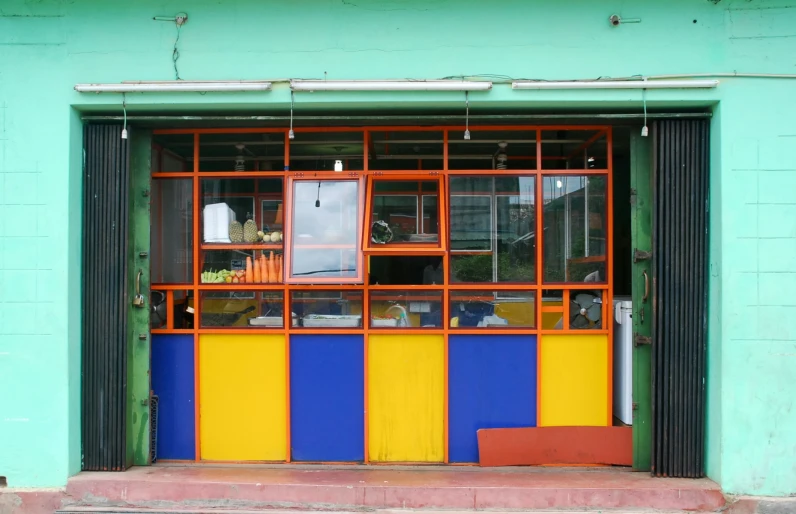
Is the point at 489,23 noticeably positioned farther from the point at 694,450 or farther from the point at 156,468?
the point at 156,468

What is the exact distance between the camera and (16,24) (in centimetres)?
460

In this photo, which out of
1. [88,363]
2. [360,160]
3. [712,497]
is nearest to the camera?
[712,497]

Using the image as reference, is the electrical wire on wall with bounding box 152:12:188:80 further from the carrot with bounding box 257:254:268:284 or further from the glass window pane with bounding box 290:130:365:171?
the carrot with bounding box 257:254:268:284

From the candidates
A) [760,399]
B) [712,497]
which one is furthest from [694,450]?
[760,399]

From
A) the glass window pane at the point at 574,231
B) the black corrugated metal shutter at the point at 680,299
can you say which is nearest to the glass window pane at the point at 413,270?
the glass window pane at the point at 574,231

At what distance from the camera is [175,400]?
Answer: 16.5 ft

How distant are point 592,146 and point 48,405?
5.26 meters

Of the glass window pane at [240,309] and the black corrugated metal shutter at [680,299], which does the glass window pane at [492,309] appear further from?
the glass window pane at [240,309]

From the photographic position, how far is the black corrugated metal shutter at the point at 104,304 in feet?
15.5

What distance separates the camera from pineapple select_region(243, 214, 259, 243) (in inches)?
200

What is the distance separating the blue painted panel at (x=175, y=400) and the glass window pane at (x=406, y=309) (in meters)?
1.73

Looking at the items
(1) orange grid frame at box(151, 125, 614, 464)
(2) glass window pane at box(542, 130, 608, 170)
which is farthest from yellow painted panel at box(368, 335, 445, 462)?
(2) glass window pane at box(542, 130, 608, 170)

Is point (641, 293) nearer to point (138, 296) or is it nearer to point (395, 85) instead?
point (395, 85)

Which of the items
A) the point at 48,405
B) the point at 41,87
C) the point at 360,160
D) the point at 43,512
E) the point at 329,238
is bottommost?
the point at 43,512
